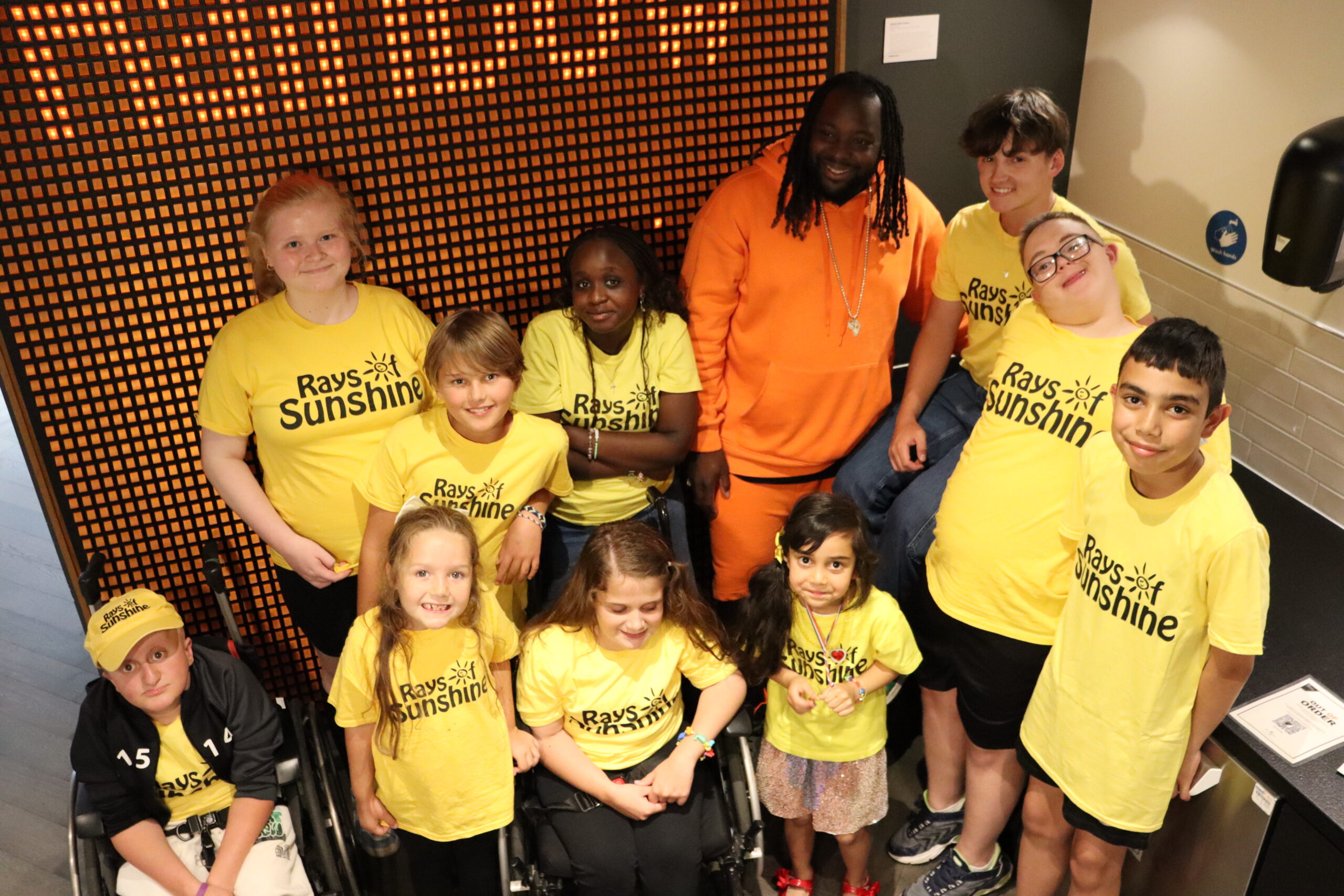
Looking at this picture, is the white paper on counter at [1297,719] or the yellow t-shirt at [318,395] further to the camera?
the yellow t-shirt at [318,395]

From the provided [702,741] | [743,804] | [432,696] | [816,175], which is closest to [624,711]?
[702,741]

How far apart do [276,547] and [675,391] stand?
117cm

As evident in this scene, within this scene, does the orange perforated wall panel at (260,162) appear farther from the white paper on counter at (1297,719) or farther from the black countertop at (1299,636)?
the white paper on counter at (1297,719)

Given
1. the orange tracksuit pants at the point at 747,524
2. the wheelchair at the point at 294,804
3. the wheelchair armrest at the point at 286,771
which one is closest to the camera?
the wheelchair at the point at 294,804

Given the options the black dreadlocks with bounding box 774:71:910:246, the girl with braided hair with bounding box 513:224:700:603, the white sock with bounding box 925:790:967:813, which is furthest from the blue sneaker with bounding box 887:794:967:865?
the black dreadlocks with bounding box 774:71:910:246

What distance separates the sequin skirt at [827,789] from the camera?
124 inches

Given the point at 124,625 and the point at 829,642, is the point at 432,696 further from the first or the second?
the point at 829,642

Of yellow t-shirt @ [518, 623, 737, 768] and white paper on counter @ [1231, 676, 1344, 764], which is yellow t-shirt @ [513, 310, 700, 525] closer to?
yellow t-shirt @ [518, 623, 737, 768]

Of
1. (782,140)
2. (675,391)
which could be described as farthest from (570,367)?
(782,140)

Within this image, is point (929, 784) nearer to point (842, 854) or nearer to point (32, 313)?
point (842, 854)

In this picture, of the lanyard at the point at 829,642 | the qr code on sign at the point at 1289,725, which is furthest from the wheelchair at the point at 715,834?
the qr code on sign at the point at 1289,725

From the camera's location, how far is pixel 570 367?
→ 3283 mm

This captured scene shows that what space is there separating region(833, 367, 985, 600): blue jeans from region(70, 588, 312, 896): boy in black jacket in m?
1.75

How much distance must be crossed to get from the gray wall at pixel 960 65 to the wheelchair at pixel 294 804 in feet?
8.66
